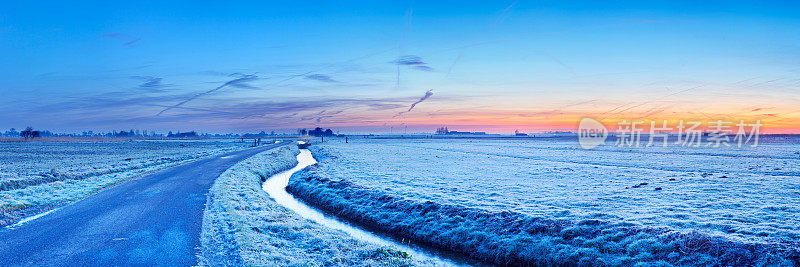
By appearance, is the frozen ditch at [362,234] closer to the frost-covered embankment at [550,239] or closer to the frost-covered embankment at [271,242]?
the frost-covered embankment at [550,239]

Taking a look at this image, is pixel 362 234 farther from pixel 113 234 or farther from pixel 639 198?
pixel 639 198

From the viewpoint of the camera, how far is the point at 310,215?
19.0 metres

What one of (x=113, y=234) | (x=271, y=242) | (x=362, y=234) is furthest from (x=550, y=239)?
(x=113, y=234)

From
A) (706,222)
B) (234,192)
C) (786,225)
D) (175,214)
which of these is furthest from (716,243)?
(234,192)

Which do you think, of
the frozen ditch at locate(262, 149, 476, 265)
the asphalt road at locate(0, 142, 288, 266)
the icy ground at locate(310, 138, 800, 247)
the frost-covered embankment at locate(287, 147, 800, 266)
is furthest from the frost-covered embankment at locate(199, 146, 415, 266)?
the icy ground at locate(310, 138, 800, 247)

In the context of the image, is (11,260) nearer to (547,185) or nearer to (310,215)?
(310,215)

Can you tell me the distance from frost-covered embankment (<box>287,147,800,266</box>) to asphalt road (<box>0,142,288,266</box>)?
24.9ft

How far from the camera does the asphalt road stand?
31.6 feet

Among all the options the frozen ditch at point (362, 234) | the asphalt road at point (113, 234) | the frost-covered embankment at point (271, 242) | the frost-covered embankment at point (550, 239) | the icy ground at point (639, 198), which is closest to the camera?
the asphalt road at point (113, 234)

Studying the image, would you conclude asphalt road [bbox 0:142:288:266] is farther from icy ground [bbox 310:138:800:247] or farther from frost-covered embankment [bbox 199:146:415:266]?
icy ground [bbox 310:138:800:247]

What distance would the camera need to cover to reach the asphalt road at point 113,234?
9642 mm

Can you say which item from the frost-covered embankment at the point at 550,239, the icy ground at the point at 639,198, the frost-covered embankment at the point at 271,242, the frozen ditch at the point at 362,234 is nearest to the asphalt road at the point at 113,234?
the frost-covered embankment at the point at 271,242

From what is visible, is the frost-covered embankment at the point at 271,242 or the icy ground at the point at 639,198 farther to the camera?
the icy ground at the point at 639,198

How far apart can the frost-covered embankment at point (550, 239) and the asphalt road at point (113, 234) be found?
760cm
